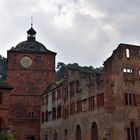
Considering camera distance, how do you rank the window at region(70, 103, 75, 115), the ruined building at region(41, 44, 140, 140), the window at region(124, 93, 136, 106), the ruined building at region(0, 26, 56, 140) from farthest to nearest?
the ruined building at region(0, 26, 56, 140)
the window at region(70, 103, 75, 115)
the window at region(124, 93, 136, 106)
the ruined building at region(41, 44, 140, 140)

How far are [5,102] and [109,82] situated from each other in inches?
694

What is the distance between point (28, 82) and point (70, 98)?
18080mm

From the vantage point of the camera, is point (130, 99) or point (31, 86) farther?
point (31, 86)

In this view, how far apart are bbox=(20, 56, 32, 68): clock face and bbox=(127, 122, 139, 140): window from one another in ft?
108

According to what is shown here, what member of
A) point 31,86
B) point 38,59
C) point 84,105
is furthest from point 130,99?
point 38,59

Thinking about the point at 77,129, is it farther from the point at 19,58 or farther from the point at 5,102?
the point at 19,58

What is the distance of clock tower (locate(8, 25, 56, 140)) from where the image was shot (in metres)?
65.9

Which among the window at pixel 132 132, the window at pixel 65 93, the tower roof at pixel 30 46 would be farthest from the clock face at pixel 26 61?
the window at pixel 132 132

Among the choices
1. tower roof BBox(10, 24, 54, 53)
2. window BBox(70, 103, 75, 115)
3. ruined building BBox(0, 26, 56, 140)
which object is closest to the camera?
window BBox(70, 103, 75, 115)

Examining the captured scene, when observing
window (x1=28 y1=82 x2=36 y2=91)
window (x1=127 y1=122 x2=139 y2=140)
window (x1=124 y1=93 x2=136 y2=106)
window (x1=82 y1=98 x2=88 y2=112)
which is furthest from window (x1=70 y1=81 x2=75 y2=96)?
window (x1=28 y1=82 x2=36 y2=91)

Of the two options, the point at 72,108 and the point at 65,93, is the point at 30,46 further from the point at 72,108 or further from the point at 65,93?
the point at 72,108

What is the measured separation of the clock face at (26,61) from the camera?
225ft

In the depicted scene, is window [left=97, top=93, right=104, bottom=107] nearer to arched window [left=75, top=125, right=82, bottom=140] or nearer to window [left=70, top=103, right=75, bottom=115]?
arched window [left=75, top=125, right=82, bottom=140]

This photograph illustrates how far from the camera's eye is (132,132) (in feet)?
132
